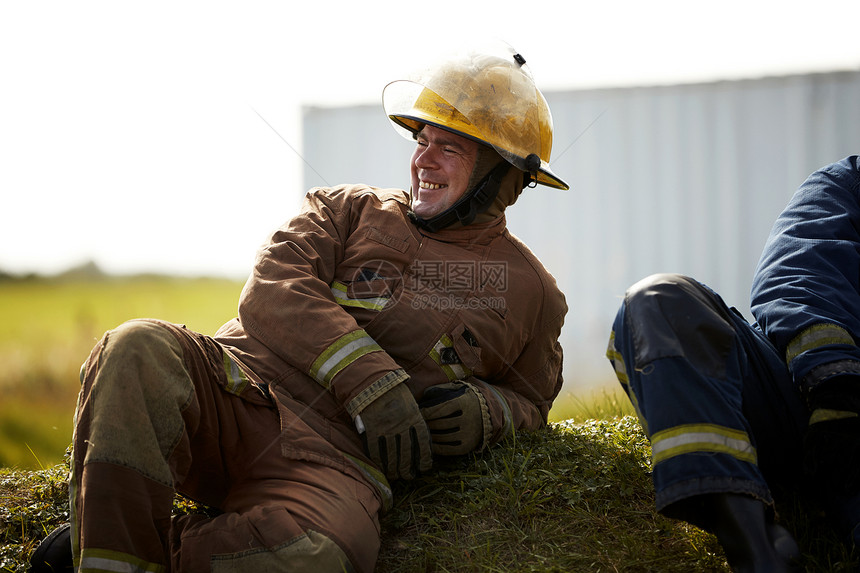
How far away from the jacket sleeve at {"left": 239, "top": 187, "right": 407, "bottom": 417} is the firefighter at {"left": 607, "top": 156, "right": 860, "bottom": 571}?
2.63 ft

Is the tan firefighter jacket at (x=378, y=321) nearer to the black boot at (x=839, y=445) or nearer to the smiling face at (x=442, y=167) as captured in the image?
the smiling face at (x=442, y=167)

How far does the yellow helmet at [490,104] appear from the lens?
2.76 metres

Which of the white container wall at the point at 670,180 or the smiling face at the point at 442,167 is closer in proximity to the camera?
the smiling face at the point at 442,167

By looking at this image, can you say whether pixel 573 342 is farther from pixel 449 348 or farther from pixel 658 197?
pixel 449 348

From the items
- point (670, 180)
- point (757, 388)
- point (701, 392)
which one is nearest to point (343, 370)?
point (701, 392)

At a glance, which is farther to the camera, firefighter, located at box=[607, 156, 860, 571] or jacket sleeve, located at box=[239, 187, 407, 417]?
jacket sleeve, located at box=[239, 187, 407, 417]

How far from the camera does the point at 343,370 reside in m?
2.25

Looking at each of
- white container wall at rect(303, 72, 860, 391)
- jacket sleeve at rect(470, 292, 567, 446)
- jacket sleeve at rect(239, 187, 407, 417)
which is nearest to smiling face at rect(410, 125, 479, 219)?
jacket sleeve at rect(239, 187, 407, 417)

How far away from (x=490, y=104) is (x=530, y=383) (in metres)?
1.16

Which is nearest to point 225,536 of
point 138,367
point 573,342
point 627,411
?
point 138,367

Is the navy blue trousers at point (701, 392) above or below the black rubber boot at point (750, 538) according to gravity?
above

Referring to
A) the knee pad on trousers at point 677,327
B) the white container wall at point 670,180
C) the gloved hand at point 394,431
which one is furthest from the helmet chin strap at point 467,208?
the white container wall at point 670,180

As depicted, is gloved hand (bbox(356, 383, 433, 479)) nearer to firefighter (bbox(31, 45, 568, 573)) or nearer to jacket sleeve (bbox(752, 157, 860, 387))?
firefighter (bbox(31, 45, 568, 573))

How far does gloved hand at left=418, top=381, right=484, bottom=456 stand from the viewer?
8.04ft
